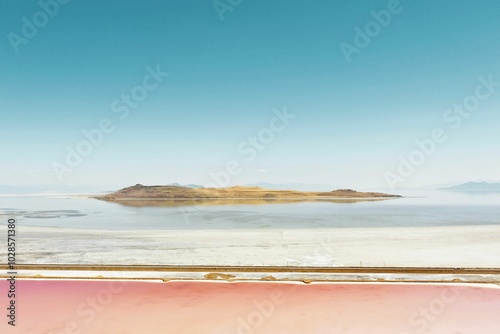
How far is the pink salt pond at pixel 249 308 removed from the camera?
187 inches

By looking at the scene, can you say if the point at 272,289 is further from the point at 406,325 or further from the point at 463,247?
the point at 463,247

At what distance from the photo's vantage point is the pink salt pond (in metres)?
4.75

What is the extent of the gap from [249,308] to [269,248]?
4.73 meters

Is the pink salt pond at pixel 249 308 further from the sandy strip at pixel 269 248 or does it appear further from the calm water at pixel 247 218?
the calm water at pixel 247 218

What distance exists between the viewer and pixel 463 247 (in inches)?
391

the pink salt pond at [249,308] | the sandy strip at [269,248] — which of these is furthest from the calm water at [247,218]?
the pink salt pond at [249,308]

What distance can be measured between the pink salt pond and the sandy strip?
6.26ft

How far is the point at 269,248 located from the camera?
32.9 ft

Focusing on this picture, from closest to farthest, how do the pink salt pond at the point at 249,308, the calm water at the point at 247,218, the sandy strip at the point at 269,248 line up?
the pink salt pond at the point at 249,308 < the sandy strip at the point at 269,248 < the calm water at the point at 247,218

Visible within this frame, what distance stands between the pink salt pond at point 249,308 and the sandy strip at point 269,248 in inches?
75.1

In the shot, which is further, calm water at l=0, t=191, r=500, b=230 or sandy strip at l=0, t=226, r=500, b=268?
calm water at l=0, t=191, r=500, b=230

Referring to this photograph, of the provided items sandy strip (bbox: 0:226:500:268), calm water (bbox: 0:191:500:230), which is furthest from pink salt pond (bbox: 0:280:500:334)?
calm water (bbox: 0:191:500:230)

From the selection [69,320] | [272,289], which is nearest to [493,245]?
[272,289]

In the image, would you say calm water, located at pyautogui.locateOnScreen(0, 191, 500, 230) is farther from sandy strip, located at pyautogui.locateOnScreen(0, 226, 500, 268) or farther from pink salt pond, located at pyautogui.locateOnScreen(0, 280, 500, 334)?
pink salt pond, located at pyautogui.locateOnScreen(0, 280, 500, 334)
